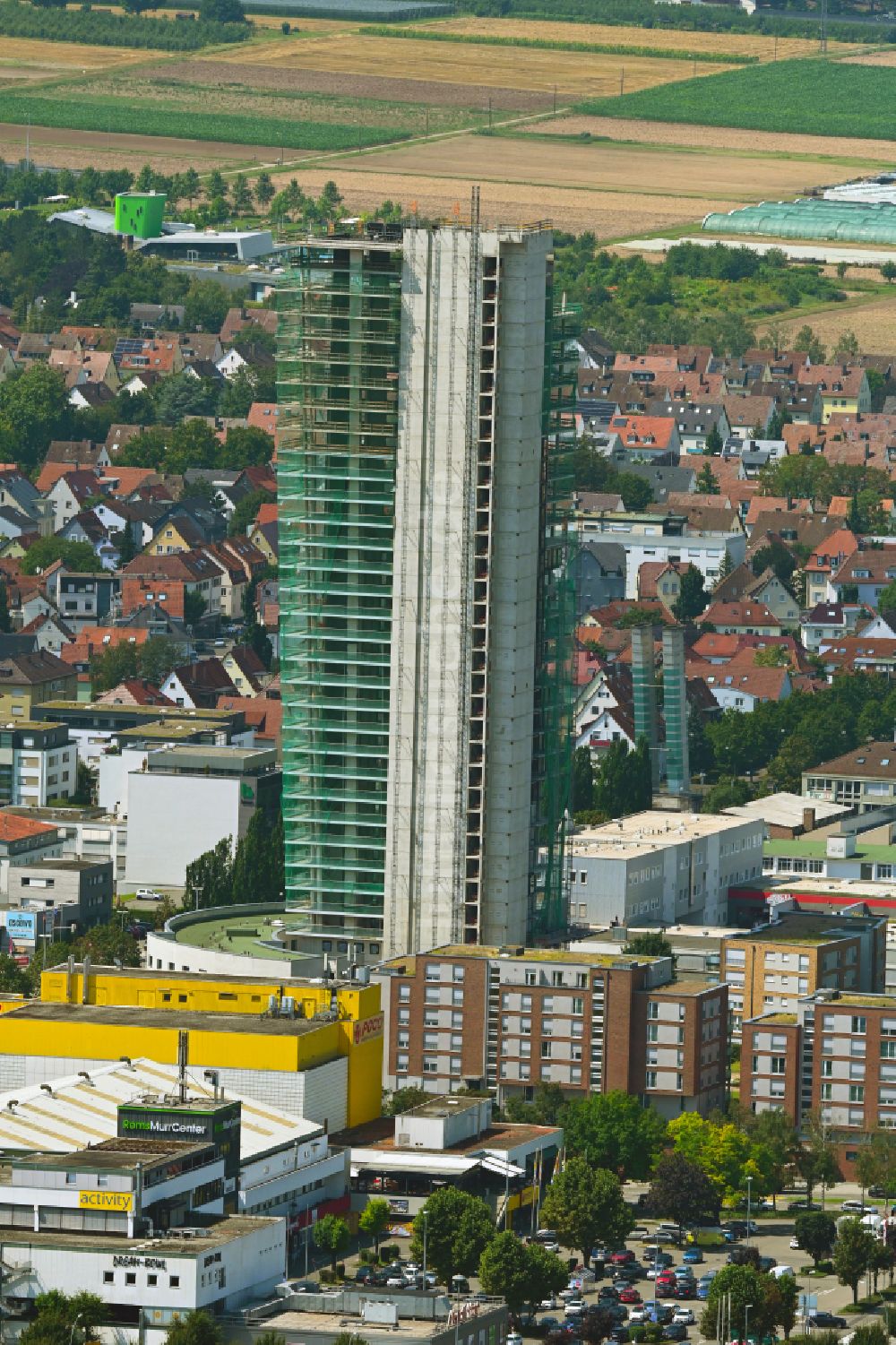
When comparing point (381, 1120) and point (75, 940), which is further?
point (75, 940)

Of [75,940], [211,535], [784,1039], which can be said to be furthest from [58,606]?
[784,1039]

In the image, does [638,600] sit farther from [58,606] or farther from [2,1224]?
[2,1224]

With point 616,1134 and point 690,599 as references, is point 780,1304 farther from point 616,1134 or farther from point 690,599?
point 690,599

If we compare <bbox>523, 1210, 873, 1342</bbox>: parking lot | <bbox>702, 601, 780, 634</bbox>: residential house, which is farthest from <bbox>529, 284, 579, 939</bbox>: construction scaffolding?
<bbox>702, 601, 780, 634</bbox>: residential house

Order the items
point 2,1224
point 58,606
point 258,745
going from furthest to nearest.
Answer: point 58,606
point 258,745
point 2,1224

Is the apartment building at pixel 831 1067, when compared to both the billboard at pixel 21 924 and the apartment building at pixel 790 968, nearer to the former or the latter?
the apartment building at pixel 790 968

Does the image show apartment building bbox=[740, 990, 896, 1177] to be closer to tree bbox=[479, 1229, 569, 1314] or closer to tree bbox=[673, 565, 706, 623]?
tree bbox=[479, 1229, 569, 1314]

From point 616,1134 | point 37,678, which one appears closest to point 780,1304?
point 616,1134
